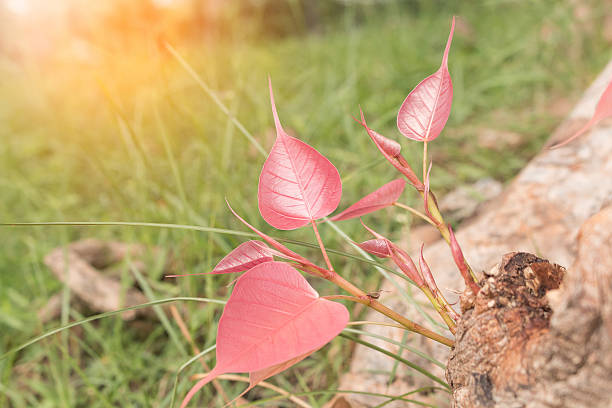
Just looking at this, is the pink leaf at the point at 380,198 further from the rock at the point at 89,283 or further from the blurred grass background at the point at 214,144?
the rock at the point at 89,283

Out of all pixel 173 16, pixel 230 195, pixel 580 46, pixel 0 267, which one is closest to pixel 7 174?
pixel 0 267

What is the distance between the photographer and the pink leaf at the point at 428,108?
351mm

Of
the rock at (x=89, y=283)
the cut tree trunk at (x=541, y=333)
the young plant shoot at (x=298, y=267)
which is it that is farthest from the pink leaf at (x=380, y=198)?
the rock at (x=89, y=283)

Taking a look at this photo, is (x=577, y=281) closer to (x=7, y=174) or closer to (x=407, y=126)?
(x=407, y=126)

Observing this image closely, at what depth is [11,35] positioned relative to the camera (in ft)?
15.4

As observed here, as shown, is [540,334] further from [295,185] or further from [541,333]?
[295,185]

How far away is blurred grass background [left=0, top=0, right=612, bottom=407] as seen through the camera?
0.82 metres

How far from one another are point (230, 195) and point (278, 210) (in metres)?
0.65

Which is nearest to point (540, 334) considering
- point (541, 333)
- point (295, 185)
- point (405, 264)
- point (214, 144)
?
point (541, 333)

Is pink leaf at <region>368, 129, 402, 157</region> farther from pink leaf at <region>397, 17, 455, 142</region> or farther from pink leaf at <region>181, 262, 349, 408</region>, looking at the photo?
pink leaf at <region>181, 262, 349, 408</region>

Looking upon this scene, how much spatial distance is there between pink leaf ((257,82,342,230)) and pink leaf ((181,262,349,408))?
6 cm

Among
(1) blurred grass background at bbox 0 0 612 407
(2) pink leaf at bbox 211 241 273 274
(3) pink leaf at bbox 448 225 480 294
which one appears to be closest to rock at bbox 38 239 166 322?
(1) blurred grass background at bbox 0 0 612 407

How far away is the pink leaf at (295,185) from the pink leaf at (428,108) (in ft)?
0.28

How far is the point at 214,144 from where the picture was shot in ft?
4.66
